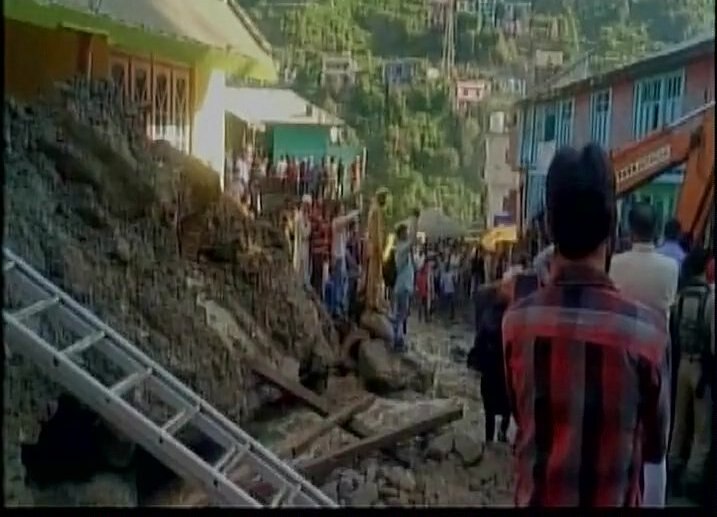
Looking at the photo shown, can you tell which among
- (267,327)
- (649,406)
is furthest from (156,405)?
(649,406)

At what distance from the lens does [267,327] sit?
101 inches

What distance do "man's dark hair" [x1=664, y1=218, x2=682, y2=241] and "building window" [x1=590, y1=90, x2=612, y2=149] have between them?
224 millimetres

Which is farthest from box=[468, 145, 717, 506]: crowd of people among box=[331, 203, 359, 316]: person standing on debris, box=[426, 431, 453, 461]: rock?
box=[331, 203, 359, 316]: person standing on debris

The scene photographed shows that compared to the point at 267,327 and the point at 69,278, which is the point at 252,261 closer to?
the point at 267,327

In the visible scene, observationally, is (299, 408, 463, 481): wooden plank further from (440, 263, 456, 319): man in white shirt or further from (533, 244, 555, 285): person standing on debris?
(533, 244, 555, 285): person standing on debris

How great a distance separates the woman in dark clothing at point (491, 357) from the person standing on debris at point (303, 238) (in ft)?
1.31

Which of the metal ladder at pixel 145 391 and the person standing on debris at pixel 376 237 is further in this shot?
the person standing on debris at pixel 376 237

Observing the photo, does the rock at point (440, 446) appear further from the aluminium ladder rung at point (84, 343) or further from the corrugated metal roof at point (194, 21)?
the corrugated metal roof at point (194, 21)

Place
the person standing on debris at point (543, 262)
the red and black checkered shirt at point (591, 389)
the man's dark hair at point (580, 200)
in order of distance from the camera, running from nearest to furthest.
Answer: the red and black checkered shirt at point (591, 389), the man's dark hair at point (580, 200), the person standing on debris at point (543, 262)

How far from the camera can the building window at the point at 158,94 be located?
8.16 feet

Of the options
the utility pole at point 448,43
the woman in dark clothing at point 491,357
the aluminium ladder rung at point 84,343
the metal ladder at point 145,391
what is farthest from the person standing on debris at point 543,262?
the aluminium ladder rung at point 84,343

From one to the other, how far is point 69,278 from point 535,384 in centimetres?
106

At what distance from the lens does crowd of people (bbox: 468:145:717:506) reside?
2.18 metres

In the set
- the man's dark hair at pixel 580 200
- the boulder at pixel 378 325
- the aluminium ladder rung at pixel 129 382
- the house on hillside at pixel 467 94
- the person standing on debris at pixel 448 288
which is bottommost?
the aluminium ladder rung at pixel 129 382
